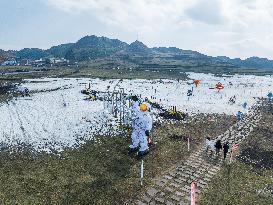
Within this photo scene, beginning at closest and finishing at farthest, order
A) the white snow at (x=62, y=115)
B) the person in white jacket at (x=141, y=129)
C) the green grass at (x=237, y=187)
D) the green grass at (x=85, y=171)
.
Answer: the green grass at (x=85, y=171) → the green grass at (x=237, y=187) → the person in white jacket at (x=141, y=129) → the white snow at (x=62, y=115)

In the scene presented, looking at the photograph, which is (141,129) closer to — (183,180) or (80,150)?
(183,180)

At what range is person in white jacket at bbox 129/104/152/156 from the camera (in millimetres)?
24375

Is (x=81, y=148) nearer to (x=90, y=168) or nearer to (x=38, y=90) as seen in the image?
(x=90, y=168)

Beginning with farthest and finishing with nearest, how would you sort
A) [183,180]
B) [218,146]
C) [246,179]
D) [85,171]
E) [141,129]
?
[218,146] → [141,129] → [246,179] → [85,171] → [183,180]

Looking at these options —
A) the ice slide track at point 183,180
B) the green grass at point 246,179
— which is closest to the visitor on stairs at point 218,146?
the ice slide track at point 183,180

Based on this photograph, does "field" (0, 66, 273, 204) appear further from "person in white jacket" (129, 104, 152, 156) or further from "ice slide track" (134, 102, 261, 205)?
"person in white jacket" (129, 104, 152, 156)

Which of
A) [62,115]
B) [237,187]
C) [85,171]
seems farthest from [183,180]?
[62,115]

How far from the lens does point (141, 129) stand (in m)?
24.7

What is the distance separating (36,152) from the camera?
26000mm

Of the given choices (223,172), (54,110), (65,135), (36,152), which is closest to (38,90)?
(54,110)

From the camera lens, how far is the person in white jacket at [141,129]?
2438 cm

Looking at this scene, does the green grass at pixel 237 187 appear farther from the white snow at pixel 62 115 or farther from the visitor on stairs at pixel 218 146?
the white snow at pixel 62 115

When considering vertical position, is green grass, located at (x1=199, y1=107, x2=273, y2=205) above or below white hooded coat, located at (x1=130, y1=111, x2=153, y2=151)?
below

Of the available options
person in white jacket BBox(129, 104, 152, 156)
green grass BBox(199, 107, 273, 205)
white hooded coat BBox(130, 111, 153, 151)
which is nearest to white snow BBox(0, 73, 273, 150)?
person in white jacket BBox(129, 104, 152, 156)
